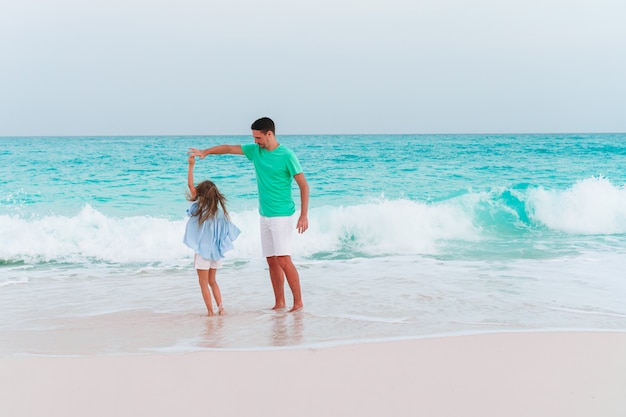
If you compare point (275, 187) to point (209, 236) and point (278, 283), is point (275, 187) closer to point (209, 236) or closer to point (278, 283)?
point (209, 236)

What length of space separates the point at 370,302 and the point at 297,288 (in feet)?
2.55

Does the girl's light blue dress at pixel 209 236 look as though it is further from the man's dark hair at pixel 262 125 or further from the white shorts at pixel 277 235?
the man's dark hair at pixel 262 125

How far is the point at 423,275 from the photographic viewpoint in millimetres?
7707

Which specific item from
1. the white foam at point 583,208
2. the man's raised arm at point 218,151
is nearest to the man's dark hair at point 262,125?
the man's raised arm at point 218,151

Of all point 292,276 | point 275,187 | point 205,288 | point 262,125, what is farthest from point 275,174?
point 205,288

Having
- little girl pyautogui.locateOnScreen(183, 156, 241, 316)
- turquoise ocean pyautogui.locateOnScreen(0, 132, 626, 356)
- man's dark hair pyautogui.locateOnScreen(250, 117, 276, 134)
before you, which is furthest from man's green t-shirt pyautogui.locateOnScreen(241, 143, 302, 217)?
turquoise ocean pyautogui.locateOnScreen(0, 132, 626, 356)

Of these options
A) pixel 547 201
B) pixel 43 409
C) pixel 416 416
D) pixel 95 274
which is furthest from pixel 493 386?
pixel 547 201

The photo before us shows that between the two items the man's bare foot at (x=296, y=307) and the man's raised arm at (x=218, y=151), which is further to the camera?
the man's bare foot at (x=296, y=307)

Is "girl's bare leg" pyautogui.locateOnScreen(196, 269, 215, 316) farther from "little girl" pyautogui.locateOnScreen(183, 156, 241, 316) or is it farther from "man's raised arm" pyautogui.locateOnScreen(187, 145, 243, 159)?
"man's raised arm" pyautogui.locateOnScreen(187, 145, 243, 159)

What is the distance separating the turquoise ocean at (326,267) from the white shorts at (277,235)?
0.57 m

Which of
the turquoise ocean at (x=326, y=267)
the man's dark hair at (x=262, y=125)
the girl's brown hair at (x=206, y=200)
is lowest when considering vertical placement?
the turquoise ocean at (x=326, y=267)

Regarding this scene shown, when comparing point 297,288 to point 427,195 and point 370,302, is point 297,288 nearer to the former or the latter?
point 370,302

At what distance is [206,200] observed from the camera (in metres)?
5.63

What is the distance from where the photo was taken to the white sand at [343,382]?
3.26 metres
